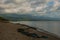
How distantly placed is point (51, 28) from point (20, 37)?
8114mm

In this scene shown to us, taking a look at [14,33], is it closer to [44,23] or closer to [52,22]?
[44,23]

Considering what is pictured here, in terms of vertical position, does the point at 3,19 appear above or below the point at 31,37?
above

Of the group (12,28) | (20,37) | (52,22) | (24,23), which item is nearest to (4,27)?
(12,28)

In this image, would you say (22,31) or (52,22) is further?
(52,22)

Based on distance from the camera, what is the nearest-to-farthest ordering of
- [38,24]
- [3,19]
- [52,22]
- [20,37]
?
[20,37] → [3,19] → [38,24] → [52,22]

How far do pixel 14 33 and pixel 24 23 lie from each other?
4.18m

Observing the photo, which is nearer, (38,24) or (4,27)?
(4,27)

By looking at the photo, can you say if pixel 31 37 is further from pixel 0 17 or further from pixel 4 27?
pixel 0 17

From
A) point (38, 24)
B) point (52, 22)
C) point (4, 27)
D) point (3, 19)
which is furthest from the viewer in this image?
point (52, 22)

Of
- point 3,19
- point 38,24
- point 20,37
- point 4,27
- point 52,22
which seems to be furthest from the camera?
point 52,22

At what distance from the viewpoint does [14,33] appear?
14125mm

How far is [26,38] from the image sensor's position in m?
13.7

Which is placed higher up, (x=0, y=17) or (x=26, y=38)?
(x=0, y=17)

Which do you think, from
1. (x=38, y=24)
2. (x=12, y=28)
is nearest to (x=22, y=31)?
(x=12, y=28)
